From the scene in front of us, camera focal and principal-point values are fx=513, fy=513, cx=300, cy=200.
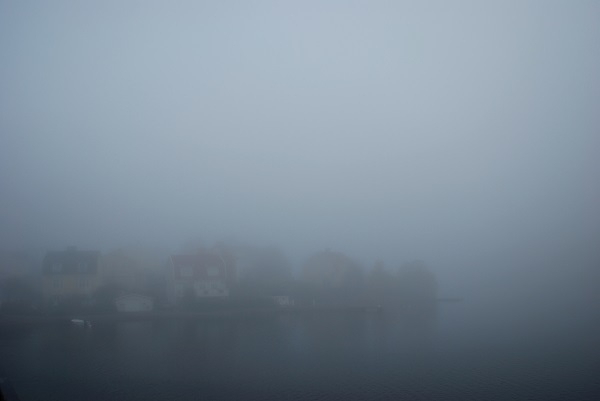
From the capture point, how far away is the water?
7918mm

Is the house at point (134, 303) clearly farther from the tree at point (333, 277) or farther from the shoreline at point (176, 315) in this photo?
the tree at point (333, 277)

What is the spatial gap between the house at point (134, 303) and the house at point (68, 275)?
0.94 metres

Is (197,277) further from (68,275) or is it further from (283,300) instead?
(68,275)

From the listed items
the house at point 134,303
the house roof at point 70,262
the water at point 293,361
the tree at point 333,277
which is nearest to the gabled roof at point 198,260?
the house at point 134,303

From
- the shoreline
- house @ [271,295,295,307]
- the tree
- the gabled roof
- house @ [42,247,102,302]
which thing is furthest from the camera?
the tree

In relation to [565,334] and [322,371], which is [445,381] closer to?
[322,371]

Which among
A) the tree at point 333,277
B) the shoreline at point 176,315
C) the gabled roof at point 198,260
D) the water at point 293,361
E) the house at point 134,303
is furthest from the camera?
the tree at point 333,277

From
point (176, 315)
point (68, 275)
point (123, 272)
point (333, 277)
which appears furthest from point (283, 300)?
point (68, 275)

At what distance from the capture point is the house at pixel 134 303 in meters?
16.1

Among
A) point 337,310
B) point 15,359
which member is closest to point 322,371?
point 15,359

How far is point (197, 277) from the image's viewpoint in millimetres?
17750

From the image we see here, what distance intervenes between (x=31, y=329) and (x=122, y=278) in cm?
384

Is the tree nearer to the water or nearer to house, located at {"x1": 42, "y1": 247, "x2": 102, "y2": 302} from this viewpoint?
the water

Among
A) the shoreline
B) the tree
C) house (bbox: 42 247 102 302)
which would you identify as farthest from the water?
the tree
